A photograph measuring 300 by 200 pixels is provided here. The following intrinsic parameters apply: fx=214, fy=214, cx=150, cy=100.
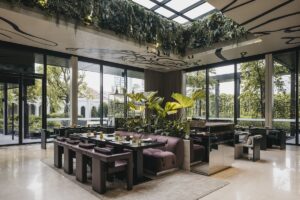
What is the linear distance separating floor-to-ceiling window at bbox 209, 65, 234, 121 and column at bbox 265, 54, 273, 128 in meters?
1.46

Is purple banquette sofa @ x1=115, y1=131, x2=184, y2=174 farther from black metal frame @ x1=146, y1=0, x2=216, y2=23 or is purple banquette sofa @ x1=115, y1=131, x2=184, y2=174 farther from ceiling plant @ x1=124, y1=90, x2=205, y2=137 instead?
black metal frame @ x1=146, y1=0, x2=216, y2=23

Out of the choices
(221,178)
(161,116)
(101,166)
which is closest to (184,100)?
(161,116)

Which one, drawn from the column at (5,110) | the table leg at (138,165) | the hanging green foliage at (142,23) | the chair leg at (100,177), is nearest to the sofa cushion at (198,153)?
the table leg at (138,165)

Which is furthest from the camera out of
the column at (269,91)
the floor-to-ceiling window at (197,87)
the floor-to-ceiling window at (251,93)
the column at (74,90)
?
the floor-to-ceiling window at (197,87)

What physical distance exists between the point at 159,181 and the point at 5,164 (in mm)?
3859

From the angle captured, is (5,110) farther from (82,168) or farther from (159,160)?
(159,160)

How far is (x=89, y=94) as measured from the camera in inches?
379

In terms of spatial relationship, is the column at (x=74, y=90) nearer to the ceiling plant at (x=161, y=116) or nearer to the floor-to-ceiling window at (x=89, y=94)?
the floor-to-ceiling window at (x=89, y=94)

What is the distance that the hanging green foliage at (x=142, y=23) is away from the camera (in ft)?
18.5

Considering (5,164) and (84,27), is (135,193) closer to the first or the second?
(5,164)

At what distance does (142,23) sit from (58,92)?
14.7 feet

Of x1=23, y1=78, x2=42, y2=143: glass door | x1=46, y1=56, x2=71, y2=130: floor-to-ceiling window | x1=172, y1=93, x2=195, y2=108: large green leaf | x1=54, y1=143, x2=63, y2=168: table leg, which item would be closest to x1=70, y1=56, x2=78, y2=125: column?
x1=46, y1=56, x2=71, y2=130: floor-to-ceiling window

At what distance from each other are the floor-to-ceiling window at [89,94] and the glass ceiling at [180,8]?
389 cm

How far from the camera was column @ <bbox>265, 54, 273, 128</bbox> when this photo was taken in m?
8.30
